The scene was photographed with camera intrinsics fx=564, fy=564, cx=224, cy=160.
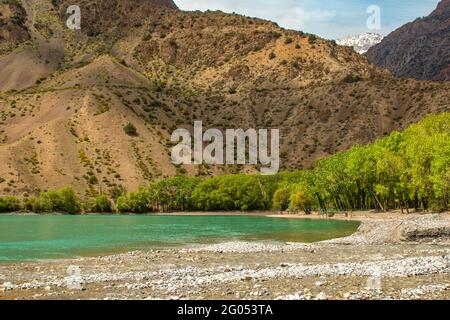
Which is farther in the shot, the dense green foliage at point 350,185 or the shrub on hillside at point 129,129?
the shrub on hillside at point 129,129

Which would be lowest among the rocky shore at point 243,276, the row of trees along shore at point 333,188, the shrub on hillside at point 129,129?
the rocky shore at point 243,276

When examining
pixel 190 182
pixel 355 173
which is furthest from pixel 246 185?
pixel 355 173

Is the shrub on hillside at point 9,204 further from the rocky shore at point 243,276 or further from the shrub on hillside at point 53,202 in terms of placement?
the rocky shore at point 243,276

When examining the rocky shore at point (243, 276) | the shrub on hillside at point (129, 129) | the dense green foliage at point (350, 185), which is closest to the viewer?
the rocky shore at point (243, 276)

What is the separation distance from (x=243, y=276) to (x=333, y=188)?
85.4 metres

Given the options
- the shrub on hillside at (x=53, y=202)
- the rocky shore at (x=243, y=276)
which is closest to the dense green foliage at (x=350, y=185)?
the shrub on hillside at (x=53, y=202)

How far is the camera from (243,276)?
2584 centimetres

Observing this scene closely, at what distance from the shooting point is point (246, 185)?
494 ft

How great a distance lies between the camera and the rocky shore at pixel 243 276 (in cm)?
2125

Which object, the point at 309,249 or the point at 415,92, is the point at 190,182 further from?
the point at 309,249

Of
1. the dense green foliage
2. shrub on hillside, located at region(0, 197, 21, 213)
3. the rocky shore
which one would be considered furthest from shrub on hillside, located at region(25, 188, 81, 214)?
the rocky shore

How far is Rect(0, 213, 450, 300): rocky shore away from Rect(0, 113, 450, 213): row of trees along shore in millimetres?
39589

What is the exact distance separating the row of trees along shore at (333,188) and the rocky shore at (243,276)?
3959 centimetres
